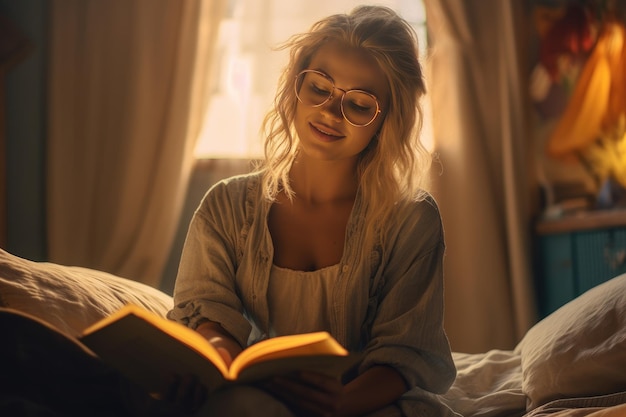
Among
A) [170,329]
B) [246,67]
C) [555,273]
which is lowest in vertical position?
[555,273]

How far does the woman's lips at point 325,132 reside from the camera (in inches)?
59.7

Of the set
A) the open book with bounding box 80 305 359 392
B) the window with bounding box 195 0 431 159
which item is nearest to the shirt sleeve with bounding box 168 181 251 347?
the open book with bounding box 80 305 359 392

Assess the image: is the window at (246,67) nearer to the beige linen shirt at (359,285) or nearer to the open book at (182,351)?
the beige linen shirt at (359,285)

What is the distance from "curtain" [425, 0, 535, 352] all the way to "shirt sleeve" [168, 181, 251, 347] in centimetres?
192

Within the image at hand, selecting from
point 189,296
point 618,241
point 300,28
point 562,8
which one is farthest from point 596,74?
point 189,296

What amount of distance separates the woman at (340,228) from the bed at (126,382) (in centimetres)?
16

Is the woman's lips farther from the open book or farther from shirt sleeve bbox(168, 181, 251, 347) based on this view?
the open book

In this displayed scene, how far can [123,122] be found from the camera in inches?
129

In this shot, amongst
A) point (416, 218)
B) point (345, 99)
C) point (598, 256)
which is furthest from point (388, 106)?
point (598, 256)

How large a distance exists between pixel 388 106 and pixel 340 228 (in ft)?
0.81

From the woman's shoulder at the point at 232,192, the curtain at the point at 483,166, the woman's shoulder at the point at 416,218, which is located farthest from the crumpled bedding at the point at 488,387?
the curtain at the point at 483,166

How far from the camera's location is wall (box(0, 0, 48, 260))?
3.23m

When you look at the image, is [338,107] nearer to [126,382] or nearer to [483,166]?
[126,382]

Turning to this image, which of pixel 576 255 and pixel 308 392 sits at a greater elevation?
pixel 308 392
